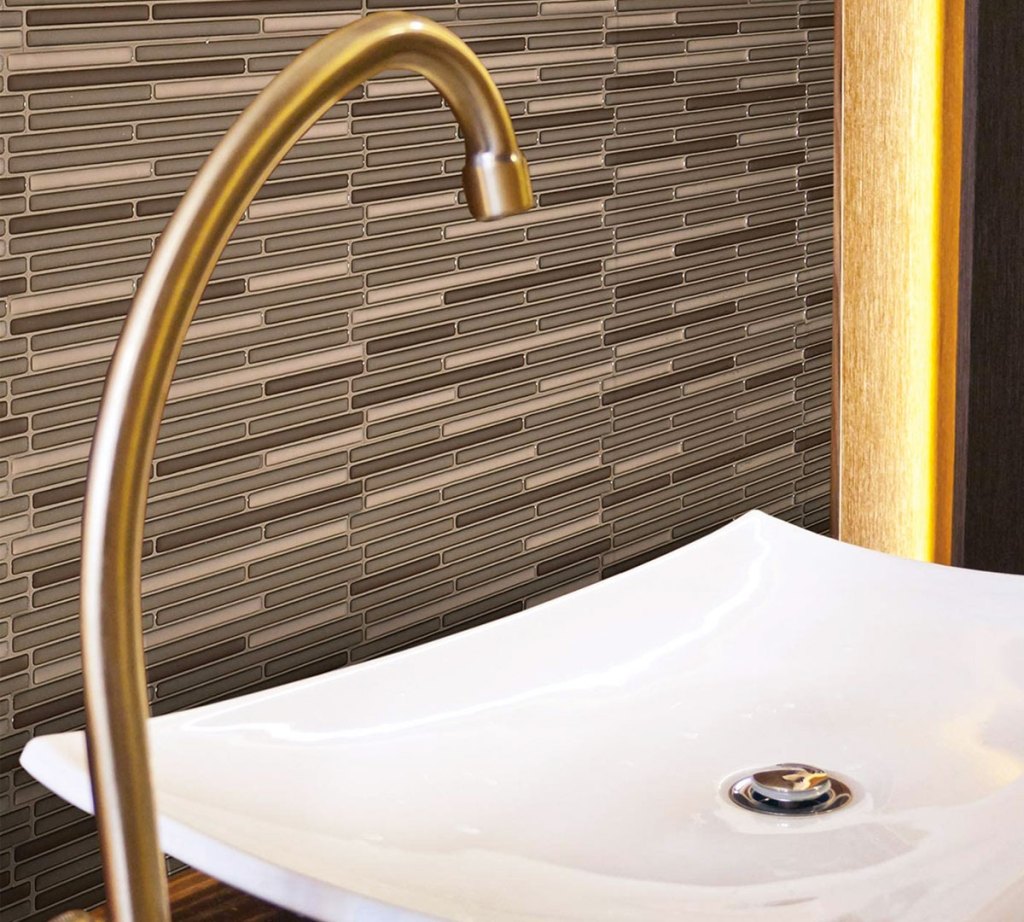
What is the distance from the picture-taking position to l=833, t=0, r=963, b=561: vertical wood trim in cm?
139

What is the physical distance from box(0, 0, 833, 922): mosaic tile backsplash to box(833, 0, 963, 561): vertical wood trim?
5.4 inches

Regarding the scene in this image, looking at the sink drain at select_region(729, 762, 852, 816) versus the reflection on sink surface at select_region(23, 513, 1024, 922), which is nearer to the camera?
the reflection on sink surface at select_region(23, 513, 1024, 922)

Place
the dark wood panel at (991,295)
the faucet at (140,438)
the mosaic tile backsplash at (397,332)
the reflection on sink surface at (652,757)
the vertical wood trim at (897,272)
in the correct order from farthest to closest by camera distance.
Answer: the dark wood panel at (991,295)
the vertical wood trim at (897,272)
the mosaic tile backsplash at (397,332)
the reflection on sink surface at (652,757)
the faucet at (140,438)

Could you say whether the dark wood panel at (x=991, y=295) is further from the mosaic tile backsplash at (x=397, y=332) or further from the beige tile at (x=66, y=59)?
the beige tile at (x=66, y=59)

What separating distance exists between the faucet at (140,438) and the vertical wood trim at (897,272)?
93 cm

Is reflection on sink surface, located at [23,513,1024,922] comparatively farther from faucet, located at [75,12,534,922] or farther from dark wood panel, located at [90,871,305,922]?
faucet, located at [75,12,534,922]

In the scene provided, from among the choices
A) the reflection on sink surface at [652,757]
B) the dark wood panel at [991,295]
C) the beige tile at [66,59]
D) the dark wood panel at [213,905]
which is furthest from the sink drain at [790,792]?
the dark wood panel at [991,295]

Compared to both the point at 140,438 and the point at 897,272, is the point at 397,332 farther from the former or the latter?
the point at 897,272

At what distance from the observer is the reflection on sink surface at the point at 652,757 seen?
63 cm

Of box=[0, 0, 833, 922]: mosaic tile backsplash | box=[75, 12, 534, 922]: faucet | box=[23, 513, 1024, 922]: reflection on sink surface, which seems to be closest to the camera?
box=[75, 12, 534, 922]: faucet

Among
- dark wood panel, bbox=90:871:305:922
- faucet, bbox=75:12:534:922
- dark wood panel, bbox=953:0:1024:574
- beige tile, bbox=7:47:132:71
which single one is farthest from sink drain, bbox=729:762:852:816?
dark wood panel, bbox=953:0:1024:574

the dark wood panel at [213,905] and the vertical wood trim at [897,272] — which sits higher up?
the vertical wood trim at [897,272]

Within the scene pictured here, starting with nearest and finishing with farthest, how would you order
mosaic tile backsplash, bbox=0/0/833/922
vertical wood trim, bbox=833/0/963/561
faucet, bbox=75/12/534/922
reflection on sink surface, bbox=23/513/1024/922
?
faucet, bbox=75/12/534/922 < reflection on sink surface, bbox=23/513/1024/922 < mosaic tile backsplash, bbox=0/0/833/922 < vertical wood trim, bbox=833/0/963/561

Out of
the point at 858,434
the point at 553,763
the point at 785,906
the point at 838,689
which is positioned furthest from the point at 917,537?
the point at 785,906
